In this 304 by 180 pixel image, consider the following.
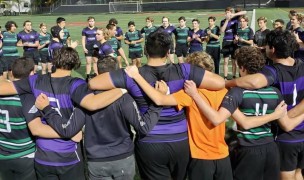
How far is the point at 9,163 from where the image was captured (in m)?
3.72

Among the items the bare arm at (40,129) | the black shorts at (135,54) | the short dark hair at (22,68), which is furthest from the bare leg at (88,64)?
the bare arm at (40,129)

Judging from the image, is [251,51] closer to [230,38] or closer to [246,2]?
[230,38]

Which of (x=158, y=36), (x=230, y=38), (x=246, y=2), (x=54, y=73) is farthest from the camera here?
(x=246, y=2)

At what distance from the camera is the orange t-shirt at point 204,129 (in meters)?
3.42

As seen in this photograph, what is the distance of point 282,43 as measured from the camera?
3.75 meters

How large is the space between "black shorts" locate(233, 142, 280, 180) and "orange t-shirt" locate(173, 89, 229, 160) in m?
0.27

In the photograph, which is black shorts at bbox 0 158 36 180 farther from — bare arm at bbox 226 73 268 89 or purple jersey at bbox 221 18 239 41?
purple jersey at bbox 221 18 239 41

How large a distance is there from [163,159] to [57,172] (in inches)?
41.5

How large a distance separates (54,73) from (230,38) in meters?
9.14

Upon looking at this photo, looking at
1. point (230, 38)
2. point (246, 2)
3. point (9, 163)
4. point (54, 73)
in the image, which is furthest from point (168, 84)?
point (246, 2)

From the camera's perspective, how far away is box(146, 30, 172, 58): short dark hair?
335 centimetres

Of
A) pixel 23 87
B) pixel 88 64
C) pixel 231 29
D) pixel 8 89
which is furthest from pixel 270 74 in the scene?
pixel 88 64

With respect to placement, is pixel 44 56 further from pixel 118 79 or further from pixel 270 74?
pixel 270 74

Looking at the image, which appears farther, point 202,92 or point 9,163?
point 9,163
